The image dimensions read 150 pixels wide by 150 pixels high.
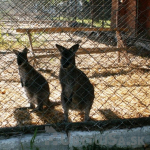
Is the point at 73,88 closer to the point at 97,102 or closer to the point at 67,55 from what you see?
the point at 67,55

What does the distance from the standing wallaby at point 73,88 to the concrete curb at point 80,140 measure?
71cm

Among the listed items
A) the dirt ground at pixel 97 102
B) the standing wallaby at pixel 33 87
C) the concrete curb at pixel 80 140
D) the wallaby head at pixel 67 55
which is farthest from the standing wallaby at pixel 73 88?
the concrete curb at pixel 80 140

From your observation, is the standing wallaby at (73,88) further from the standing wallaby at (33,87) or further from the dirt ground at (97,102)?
the standing wallaby at (33,87)

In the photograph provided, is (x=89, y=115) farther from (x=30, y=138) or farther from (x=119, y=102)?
(x=30, y=138)

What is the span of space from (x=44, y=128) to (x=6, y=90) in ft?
8.03

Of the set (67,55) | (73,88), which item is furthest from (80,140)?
(67,55)

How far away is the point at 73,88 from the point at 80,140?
1.00 m

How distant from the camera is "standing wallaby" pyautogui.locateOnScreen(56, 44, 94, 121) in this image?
3.38m

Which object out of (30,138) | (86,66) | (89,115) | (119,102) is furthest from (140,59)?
(30,138)

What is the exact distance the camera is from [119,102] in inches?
164

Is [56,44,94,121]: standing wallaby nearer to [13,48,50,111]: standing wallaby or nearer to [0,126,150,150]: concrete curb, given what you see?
[13,48,50,111]: standing wallaby

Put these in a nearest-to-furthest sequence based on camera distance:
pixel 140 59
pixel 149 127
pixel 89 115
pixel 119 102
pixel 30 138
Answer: pixel 30 138, pixel 149 127, pixel 89 115, pixel 119 102, pixel 140 59

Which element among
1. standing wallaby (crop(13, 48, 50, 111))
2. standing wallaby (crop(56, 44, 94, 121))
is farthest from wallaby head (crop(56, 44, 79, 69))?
standing wallaby (crop(13, 48, 50, 111))

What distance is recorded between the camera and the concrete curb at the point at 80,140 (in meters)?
2.61
